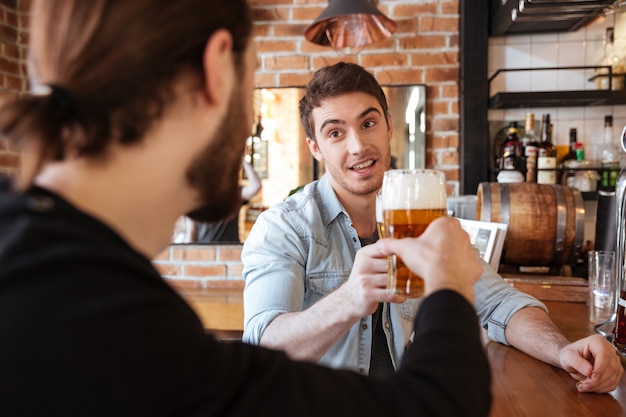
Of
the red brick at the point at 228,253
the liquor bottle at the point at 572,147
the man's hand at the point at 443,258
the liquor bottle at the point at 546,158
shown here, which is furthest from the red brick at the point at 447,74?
the man's hand at the point at 443,258

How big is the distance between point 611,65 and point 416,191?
230cm

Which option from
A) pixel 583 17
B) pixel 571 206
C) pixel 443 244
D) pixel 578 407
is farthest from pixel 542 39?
pixel 443 244

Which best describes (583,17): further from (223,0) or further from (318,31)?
(223,0)

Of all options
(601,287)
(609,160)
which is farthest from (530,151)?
(601,287)

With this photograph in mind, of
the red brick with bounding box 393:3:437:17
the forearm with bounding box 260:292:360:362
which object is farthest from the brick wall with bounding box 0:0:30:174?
the forearm with bounding box 260:292:360:362

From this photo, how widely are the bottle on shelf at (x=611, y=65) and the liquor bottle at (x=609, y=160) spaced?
165 millimetres

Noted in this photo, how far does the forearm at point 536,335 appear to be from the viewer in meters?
1.08

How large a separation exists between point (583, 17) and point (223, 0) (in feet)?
8.13

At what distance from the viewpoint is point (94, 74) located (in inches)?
19.2

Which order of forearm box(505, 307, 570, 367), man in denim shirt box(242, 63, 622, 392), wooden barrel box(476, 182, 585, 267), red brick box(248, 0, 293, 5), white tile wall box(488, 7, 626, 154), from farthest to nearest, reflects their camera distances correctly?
red brick box(248, 0, 293, 5)
white tile wall box(488, 7, 626, 154)
wooden barrel box(476, 182, 585, 267)
forearm box(505, 307, 570, 367)
man in denim shirt box(242, 63, 622, 392)

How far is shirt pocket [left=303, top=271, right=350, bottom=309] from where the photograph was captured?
1305 mm

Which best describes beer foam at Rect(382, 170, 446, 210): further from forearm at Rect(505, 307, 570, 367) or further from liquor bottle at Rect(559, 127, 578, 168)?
liquor bottle at Rect(559, 127, 578, 168)

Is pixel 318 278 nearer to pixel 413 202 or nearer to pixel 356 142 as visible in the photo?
pixel 356 142

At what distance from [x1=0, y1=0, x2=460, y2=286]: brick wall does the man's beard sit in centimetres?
233
